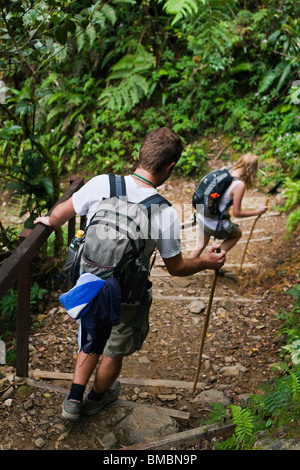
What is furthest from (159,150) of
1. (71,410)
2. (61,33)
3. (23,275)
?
(61,33)

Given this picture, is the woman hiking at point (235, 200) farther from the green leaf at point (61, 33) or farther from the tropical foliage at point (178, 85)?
the tropical foliage at point (178, 85)

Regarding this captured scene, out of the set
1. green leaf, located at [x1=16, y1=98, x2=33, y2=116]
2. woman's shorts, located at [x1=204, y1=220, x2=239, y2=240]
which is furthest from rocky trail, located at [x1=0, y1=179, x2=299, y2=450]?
green leaf, located at [x1=16, y1=98, x2=33, y2=116]

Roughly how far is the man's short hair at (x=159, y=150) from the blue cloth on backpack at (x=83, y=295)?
2.29 feet

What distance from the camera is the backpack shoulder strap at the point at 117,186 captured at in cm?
238

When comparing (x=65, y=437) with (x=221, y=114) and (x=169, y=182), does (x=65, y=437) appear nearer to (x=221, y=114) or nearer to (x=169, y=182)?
(x=169, y=182)

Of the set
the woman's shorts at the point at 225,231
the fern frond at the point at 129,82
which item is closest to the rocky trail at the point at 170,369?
the woman's shorts at the point at 225,231

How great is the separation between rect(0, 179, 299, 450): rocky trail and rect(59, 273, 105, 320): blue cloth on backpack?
0.92m

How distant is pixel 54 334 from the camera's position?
3.89 m

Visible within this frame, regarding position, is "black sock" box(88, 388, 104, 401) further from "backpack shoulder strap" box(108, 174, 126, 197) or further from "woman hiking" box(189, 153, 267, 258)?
"woman hiking" box(189, 153, 267, 258)

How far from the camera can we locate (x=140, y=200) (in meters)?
2.38

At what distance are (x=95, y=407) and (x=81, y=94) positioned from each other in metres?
8.58

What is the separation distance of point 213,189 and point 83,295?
282cm
